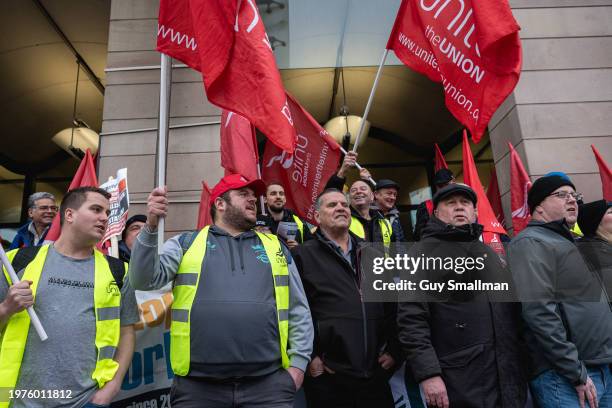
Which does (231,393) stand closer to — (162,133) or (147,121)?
(162,133)

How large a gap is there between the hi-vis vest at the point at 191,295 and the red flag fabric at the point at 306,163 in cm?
247

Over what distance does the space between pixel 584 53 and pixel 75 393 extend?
733 cm

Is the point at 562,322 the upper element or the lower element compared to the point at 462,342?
upper

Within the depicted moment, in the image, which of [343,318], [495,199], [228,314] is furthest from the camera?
[495,199]

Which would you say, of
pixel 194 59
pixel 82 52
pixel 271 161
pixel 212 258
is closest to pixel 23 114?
pixel 82 52

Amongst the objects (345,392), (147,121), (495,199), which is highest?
(147,121)

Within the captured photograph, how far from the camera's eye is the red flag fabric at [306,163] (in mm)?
5621

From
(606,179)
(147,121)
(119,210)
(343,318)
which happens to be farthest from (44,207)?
(606,179)

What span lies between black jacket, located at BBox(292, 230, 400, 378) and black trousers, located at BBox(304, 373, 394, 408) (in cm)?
5

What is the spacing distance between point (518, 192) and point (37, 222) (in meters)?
5.53

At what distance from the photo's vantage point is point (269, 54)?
12.9 feet

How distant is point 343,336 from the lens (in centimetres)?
312

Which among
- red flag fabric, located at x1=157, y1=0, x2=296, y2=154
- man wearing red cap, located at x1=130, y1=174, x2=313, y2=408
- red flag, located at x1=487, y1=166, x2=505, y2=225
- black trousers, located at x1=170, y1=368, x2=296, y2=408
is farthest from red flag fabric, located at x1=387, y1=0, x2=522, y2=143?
red flag, located at x1=487, y1=166, x2=505, y2=225

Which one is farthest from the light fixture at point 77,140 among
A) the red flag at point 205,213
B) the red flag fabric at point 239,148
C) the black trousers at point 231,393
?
the black trousers at point 231,393
